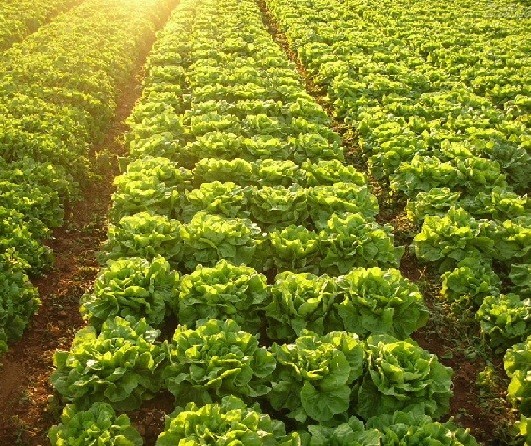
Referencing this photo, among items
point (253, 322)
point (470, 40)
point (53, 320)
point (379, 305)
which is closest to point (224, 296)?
point (253, 322)

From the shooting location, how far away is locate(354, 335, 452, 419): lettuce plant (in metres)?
5.88

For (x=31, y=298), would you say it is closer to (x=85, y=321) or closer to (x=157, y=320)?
(x=85, y=321)

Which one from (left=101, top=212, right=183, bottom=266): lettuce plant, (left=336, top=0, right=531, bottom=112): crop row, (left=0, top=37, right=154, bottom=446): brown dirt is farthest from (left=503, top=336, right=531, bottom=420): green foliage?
(left=336, top=0, right=531, bottom=112): crop row

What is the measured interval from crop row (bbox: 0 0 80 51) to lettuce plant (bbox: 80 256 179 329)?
16.1 metres

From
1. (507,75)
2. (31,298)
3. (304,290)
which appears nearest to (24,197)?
(31,298)

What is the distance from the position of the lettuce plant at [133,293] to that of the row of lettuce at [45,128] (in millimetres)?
1247

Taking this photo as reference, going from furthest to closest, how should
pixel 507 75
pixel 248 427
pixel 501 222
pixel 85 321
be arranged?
pixel 507 75 → pixel 501 222 → pixel 85 321 → pixel 248 427

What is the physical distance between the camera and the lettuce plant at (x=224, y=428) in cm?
503

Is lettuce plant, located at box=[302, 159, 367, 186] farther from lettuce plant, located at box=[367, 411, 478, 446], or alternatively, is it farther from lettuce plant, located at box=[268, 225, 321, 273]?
lettuce plant, located at box=[367, 411, 478, 446]

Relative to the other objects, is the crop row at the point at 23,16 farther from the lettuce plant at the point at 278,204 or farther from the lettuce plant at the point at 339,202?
the lettuce plant at the point at 339,202

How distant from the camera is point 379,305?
7.00m

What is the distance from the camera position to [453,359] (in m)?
7.49

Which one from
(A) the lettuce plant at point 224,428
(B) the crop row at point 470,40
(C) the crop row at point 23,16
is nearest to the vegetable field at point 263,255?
(A) the lettuce plant at point 224,428

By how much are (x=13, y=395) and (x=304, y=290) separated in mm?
3799
